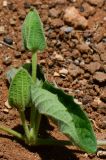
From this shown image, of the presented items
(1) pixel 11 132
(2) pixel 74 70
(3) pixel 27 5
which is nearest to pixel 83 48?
(2) pixel 74 70

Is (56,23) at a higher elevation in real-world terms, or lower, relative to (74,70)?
higher

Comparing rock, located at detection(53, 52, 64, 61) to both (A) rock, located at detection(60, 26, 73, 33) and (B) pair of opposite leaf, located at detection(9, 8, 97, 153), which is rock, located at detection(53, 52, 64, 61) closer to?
(A) rock, located at detection(60, 26, 73, 33)

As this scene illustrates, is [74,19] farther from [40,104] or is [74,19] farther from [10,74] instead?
[40,104]

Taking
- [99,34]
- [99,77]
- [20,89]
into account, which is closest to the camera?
[20,89]

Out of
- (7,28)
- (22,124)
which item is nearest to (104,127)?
(22,124)

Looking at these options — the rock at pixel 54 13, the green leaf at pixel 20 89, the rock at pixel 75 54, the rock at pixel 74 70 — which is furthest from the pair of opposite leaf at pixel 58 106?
the rock at pixel 54 13

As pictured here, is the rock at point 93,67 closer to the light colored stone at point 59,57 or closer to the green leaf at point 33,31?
the light colored stone at point 59,57
